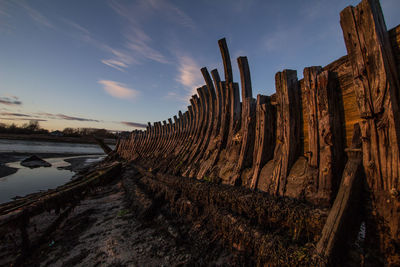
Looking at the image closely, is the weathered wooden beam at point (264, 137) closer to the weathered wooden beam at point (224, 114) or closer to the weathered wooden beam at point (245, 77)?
the weathered wooden beam at point (245, 77)

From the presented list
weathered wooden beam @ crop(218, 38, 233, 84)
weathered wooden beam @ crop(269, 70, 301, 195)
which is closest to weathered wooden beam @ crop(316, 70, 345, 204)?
weathered wooden beam @ crop(269, 70, 301, 195)

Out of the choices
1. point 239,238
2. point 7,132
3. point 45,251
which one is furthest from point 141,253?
point 7,132

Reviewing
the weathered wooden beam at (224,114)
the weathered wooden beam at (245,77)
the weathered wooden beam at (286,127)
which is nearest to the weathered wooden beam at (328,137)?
the weathered wooden beam at (286,127)

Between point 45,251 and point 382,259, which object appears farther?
point 45,251

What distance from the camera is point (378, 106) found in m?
1.41

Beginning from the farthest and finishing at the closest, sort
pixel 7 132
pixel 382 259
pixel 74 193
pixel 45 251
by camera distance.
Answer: pixel 7 132
pixel 74 193
pixel 45 251
pixel 382 259

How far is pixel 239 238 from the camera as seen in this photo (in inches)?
75.5

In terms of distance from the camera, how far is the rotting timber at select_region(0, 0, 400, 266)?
1354 millimetres

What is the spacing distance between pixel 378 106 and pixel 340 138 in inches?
20.1

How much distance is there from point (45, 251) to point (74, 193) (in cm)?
123

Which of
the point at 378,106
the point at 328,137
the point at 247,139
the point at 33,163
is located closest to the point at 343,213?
the point at 328,137

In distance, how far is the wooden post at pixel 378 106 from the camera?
1309mm

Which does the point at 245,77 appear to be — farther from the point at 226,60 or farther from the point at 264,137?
the point at 264,137

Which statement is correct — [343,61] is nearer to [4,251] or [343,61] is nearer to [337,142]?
[337,142]
